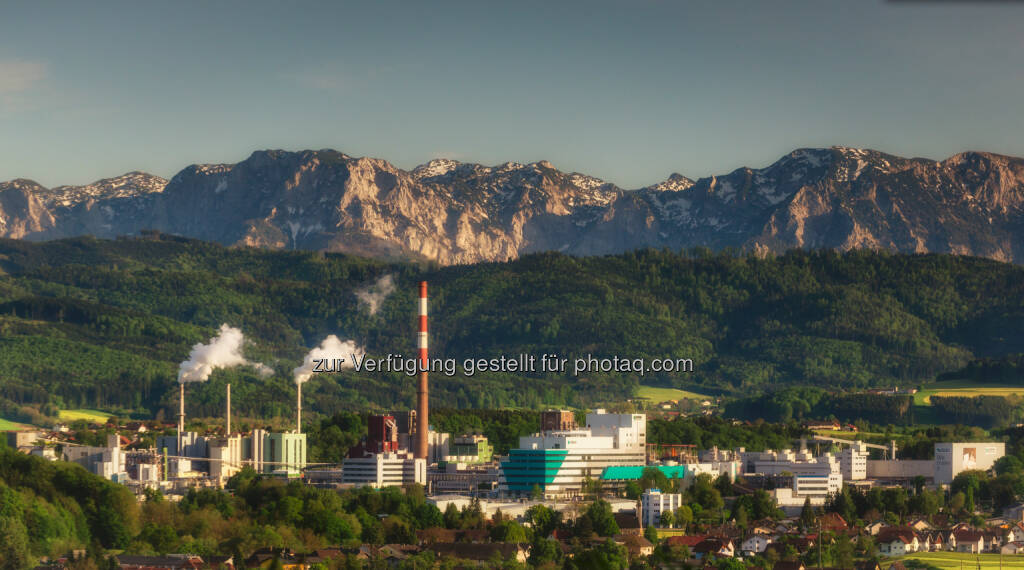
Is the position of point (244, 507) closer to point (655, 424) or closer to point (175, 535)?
point (175, 535)

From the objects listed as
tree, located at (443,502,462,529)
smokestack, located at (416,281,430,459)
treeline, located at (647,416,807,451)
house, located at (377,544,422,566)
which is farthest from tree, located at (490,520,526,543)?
treeline, located at (647,416,807,451)

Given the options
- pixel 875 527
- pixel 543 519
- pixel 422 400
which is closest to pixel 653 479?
pixel 422 400

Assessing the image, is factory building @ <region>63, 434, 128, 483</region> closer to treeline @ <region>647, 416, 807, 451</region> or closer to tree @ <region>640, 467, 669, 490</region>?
tree @ <region>640, 467, 669, 490</region>

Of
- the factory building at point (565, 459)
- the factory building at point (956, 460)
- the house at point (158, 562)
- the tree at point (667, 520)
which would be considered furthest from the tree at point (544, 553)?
the factory building at point (956, 460)

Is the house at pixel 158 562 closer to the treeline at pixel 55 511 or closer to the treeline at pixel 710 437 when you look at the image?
the treeline at pixel 55 511

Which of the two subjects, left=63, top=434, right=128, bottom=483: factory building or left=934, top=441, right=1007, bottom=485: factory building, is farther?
left=934, top=441, right=1007, bottom=485: factory building

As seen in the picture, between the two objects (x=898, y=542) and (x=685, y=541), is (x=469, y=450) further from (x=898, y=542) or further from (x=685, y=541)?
(x=898, y=542)
